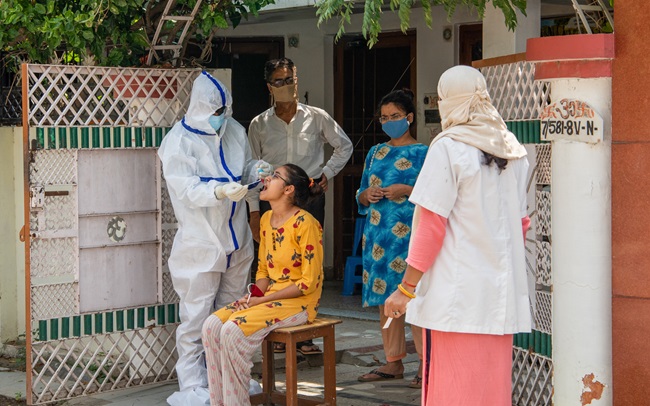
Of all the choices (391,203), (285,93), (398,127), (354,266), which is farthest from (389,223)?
(354,266)

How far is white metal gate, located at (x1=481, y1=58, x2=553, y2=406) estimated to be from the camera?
5.43 m

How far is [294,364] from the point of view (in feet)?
18.1

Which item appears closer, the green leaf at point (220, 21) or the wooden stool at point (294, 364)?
the wooden stool at point (294, 364)

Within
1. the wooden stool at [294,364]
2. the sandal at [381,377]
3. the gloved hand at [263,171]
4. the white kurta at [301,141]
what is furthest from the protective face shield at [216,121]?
the sandal at [381,377]

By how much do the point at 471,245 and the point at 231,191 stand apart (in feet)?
5.93

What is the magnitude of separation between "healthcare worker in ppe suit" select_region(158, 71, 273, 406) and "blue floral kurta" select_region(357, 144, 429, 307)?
0.68 m

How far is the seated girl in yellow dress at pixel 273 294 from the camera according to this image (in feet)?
18.2

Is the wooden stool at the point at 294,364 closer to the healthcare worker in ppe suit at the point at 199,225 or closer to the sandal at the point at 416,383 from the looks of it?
the healthcare worker in ppe suit at the point at 199,225

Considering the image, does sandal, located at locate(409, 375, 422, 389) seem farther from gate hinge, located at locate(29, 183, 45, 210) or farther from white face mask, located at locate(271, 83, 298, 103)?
gate hinge, located at locate(29, 183, 45, 210)

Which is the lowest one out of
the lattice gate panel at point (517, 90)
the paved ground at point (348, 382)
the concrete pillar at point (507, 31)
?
the paved ground at point (348, 382)

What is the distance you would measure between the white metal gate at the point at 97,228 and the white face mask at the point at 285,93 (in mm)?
582

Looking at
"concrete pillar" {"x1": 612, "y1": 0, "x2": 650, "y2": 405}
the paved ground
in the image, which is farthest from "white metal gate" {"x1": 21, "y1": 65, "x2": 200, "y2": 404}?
"concrete pillar" {"x1": 612, "y1": 0, "x2": 650, "y2": 405}

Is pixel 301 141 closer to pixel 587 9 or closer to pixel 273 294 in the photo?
pixel 273 294

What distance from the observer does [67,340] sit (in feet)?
20.6
